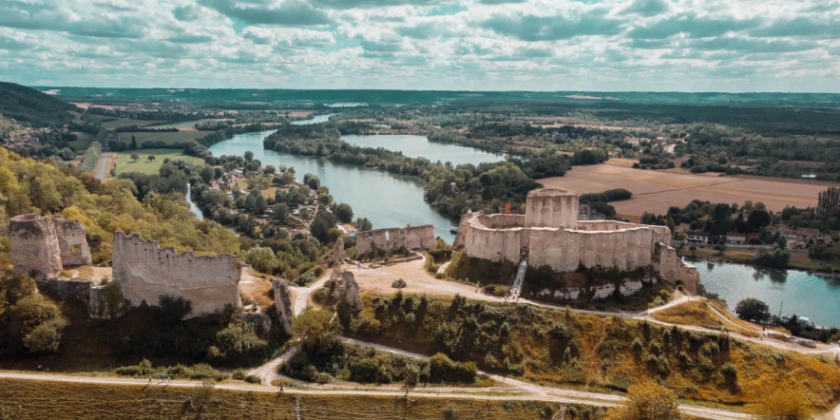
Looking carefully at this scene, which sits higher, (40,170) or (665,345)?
(40,170)

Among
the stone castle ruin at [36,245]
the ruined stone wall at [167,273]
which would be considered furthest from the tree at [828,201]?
the stone castle ruin at [36,245]

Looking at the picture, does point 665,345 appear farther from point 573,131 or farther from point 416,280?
point 573,131

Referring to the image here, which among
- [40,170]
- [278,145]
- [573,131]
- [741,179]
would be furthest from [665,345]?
[573,131]

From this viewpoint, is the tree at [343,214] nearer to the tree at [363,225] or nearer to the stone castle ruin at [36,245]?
the tree at [363,225]

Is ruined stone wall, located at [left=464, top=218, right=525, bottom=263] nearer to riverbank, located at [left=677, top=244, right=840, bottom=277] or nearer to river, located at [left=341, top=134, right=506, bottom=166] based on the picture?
riverbank, located at [left=677, top=244, right=840, bottom=277]

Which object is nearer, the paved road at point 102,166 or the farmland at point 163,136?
the paved road at point 102,166
